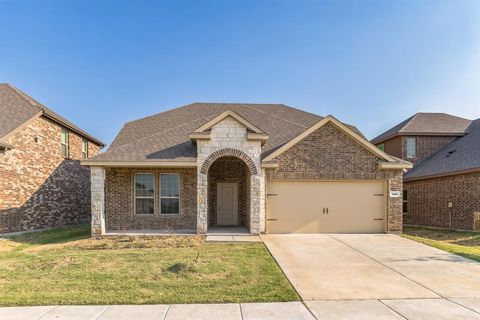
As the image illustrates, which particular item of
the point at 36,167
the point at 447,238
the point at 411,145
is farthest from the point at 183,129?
the point at 411,145

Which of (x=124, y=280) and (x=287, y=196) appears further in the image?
(x=287, y=196)

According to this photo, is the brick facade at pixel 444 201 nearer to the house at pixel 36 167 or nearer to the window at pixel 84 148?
the house at pixel 36 167

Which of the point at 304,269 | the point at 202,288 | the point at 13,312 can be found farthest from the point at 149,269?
the point at 304,269

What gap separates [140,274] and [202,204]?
5.37 meters

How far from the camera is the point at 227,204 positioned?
50.7ft

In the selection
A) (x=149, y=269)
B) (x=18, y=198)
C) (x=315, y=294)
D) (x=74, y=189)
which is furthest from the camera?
(x=74, y=189)

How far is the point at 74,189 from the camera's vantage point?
1898 centimetres

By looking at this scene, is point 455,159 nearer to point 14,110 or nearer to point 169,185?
point 169,185

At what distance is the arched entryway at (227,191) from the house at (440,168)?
36.3ft

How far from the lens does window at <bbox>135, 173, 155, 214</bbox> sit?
13.8 meters

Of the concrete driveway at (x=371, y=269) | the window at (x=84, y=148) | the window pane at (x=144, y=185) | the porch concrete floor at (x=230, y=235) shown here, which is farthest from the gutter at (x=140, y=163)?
the window at (x=84, y=148)

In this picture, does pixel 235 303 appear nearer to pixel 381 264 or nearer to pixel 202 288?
pixel 202 288

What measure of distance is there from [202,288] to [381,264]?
499 cm

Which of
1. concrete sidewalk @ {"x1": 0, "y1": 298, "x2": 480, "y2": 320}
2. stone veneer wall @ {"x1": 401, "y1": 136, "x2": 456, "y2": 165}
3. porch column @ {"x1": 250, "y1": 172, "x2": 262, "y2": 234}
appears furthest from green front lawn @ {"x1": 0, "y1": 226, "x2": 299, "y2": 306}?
stone veneer wall @ {"x1": 401, "y1": 136, "x2": 456, "y2": 165}
